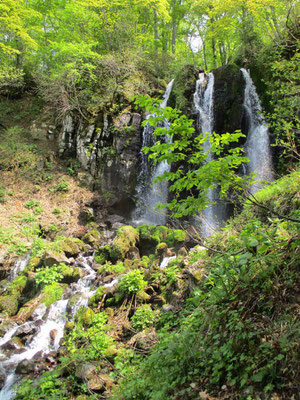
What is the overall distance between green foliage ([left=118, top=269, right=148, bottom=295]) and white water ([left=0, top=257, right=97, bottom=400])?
3.86ft

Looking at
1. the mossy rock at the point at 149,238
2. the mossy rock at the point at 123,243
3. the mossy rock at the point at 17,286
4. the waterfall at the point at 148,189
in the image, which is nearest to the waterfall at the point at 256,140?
the waterfall at the point at 148,189

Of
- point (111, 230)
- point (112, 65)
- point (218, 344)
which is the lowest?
point (111, 230)

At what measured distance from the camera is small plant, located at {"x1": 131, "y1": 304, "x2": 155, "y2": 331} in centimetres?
427

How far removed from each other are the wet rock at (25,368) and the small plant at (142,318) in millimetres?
1892

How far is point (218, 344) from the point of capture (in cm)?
201

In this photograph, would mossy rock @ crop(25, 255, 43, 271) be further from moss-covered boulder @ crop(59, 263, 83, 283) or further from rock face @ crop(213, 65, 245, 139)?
rock face @ crop(213, 65, 245, 139)

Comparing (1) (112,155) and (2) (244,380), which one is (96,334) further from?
(1) (112,155)

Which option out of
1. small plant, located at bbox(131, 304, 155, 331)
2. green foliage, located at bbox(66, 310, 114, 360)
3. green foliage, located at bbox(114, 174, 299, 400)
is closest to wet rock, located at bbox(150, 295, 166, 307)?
small plant, located at bbox(131, 304, 155, 331)

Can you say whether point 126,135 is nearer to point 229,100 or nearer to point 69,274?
point 229,100

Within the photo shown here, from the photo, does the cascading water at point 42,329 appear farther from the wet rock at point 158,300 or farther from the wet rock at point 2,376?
the wet rock at point 158,300

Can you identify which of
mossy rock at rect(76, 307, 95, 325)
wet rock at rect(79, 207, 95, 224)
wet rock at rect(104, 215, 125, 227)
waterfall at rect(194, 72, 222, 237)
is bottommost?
mossy rock at rect(76, 307, 95, 325)

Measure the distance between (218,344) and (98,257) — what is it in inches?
243

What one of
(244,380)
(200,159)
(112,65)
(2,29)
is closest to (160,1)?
(112,65)

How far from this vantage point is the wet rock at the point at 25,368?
13.6 ft
